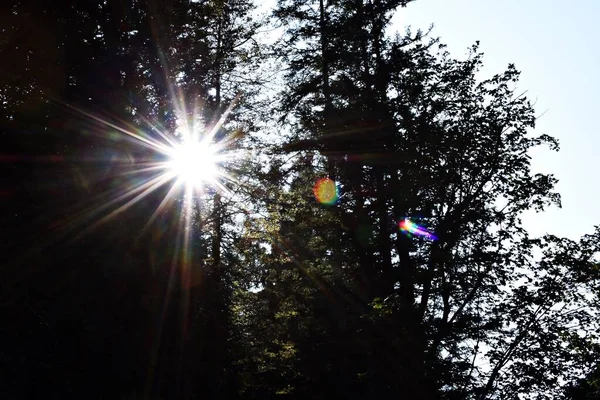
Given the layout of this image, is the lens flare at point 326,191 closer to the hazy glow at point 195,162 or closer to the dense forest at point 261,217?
the dense forest at point 261,217

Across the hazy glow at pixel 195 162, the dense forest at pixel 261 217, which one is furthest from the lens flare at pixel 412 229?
the hazy glow at pixel 195 162

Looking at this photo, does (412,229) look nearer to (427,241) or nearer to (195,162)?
(427,241)

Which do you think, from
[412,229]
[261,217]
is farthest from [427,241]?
[261,217]

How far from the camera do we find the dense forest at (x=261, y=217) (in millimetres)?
9359

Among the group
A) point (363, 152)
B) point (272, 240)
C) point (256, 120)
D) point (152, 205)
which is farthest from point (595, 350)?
point (256, 120)

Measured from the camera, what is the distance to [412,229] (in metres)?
14.0

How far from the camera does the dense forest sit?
9.36 m

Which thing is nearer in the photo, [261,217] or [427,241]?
[427,241]

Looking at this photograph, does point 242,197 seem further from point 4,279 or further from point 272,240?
point 4,279

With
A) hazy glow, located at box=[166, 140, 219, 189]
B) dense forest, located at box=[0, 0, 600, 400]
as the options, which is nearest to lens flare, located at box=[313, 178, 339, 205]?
dense forest, located at box=[0, 0, 600, 400]

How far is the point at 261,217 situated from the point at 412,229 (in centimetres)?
505

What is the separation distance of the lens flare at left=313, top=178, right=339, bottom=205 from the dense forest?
0.05m

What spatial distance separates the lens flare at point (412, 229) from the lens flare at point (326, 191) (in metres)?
2.01

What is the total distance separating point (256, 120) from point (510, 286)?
890cm
